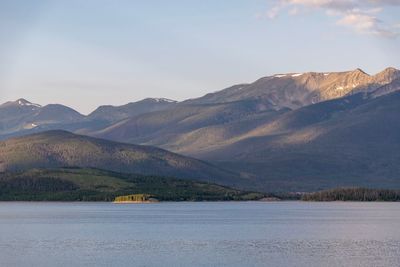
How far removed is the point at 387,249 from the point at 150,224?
6043 centimetres

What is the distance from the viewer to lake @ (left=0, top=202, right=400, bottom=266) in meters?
98.9

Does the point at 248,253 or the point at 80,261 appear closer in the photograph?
the point at 80,261

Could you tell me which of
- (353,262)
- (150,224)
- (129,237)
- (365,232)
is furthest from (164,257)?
Result: (150,224)

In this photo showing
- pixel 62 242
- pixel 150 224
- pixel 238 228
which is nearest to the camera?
pixel 62 242

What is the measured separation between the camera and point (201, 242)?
120812mm

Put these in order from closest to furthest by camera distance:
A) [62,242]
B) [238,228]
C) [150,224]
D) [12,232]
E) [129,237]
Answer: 1. [62,242]
2. [129,237]
3. [12,232]
4. [238,228]
5. [150,224]

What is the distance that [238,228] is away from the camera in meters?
150

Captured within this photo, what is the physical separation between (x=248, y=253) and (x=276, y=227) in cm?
4728

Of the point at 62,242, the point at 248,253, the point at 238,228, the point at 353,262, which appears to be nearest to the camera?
the point at 353,262

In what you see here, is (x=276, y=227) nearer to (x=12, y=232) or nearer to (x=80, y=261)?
(x=12, y=232)

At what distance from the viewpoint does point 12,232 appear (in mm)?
139875

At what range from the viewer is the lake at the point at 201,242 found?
98.9 metres

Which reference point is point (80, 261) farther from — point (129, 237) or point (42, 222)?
point (42, 222)

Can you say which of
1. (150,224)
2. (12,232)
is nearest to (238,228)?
(150,224)
